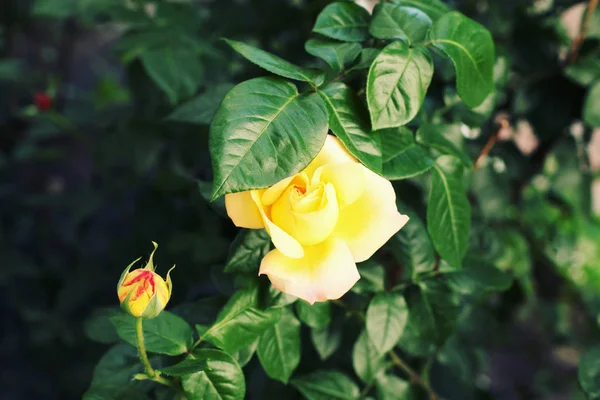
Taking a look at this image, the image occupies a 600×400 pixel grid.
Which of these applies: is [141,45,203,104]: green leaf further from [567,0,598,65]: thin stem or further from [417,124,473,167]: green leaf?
[567,0,598,65]: thin stem

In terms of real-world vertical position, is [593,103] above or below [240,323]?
above

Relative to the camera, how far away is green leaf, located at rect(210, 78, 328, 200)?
17.1 inches

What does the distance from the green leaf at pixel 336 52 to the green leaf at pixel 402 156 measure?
0.07 metres

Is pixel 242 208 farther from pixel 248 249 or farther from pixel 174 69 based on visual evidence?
pixel 174 69

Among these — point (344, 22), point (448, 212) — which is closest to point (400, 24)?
point (344, 22)

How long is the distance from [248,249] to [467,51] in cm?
28

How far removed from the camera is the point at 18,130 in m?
1.73

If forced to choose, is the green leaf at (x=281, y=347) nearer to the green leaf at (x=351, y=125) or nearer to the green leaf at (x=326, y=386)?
the green leaf at (x=326, y=386)

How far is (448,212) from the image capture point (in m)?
0.56

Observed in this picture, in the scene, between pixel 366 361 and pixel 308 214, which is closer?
pixel 308 214

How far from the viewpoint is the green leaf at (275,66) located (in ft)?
1.59

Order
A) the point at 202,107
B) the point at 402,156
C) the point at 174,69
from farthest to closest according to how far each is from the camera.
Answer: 1. the point at 174,69
2. the point at 202,107
3. the point at 402,156

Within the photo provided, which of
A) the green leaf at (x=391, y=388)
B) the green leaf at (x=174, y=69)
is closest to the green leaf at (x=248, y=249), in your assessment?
the green leaf at (x=391, y=388)

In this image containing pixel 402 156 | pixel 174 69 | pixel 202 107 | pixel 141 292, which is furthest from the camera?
pixel 174 69
